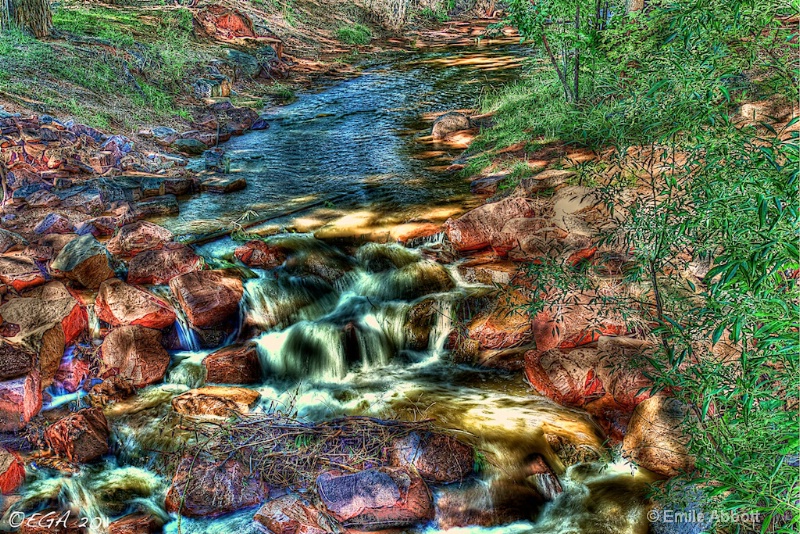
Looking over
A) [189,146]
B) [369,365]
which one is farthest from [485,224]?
[189,146]

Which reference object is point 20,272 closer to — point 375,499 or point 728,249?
point 375,499

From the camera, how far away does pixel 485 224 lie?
7711mm

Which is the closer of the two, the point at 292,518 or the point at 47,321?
the point at 292,518

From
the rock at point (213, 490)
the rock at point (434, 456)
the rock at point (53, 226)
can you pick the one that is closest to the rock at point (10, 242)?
the rock at point (53, 226)

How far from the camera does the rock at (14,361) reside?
531cm

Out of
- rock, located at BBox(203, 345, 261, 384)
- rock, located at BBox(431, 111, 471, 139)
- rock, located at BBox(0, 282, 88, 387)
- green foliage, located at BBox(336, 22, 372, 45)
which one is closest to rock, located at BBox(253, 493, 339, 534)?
rock, located at BBox(203, 345, 261, 384)

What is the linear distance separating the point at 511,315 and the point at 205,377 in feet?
10.1

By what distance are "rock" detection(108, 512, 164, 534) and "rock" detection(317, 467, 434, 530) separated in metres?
1.17

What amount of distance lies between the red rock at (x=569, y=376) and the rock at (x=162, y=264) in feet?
12.8

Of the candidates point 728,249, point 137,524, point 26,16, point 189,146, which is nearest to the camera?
point 728,249

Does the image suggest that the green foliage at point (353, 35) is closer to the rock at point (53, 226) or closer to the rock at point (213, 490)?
the rock at point (53, 226)

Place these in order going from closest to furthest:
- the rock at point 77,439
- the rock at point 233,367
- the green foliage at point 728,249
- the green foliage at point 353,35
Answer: the green foliage at point 728,249 < the rock at point 77,439 < the rock at point 233,367 < the green foliage at point 353,35

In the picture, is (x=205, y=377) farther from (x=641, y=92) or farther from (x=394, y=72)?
(x=394, y=72)

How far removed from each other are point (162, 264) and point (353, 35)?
1872cm
